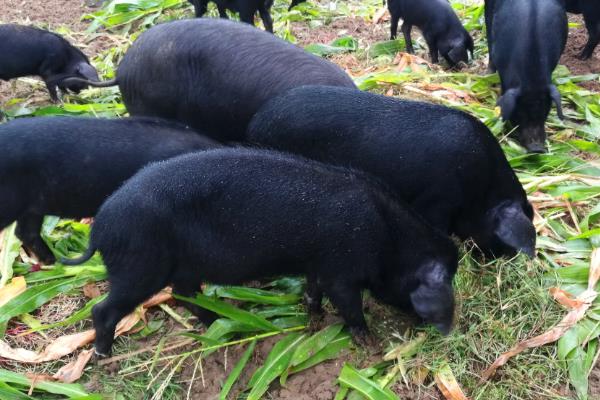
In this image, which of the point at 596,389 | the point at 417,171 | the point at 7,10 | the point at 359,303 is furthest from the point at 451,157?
the point at 7,10

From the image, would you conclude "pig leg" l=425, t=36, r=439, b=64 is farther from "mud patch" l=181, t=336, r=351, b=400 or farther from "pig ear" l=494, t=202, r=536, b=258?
"mud patch" l=181, t=336, r=351, b=400

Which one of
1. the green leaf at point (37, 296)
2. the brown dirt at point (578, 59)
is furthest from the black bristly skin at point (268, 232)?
the brown dirt at point (578, 59)

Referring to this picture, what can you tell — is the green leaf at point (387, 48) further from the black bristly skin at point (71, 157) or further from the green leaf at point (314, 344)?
the green leaf at point (314, 344)

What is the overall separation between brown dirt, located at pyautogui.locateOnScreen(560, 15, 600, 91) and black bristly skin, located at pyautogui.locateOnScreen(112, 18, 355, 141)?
3.25 m

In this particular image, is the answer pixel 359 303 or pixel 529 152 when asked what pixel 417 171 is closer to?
pixel 359 303

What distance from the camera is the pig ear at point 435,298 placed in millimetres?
3422

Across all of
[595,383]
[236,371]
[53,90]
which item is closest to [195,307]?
[236,371]

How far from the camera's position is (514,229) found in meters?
4.00

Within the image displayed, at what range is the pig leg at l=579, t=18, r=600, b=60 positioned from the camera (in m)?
7.15

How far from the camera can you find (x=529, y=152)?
17.6 ft

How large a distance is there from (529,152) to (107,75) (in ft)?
15.3

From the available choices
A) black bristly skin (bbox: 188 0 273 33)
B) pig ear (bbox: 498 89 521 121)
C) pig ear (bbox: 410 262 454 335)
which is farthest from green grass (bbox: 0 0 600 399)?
black bristly skin (bbox: 188 0 273 33)

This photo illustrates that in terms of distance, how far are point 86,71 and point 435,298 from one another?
511 cm

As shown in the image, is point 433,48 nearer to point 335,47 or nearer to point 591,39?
point 335,47
